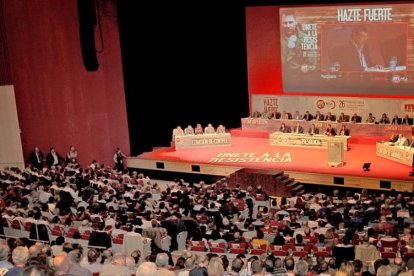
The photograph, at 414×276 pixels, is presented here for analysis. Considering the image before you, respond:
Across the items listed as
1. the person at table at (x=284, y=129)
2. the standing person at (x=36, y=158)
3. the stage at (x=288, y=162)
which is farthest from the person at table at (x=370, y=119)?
the standing person at (x=36, y=158)

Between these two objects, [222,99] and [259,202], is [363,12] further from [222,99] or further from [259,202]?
[259,202]

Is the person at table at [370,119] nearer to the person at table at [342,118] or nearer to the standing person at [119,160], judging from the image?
the person at table at [342,118]

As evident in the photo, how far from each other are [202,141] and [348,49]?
6.11 meters

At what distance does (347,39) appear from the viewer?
23.9m

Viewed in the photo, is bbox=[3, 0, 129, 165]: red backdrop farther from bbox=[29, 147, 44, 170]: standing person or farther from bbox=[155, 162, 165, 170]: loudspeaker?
Result: bbox=[155, 162, 165, 170]: loudspeaker

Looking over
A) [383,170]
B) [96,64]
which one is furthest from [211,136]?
[383,170]

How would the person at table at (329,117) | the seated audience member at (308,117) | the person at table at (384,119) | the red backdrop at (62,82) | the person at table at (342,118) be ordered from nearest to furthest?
the red backdrop at (62,82) < the person at table at (384,119) < the person at table at (342,118) < the person at table at (329,117) < the seated audience member at (308,117)

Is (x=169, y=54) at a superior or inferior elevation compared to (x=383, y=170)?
superior

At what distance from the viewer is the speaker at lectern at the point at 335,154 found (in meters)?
20.3

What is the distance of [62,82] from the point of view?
22.6 m

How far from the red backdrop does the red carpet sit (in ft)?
6.62

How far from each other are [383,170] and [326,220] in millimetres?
6093

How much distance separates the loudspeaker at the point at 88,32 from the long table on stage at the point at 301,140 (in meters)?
6.69

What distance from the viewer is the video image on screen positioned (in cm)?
2289
